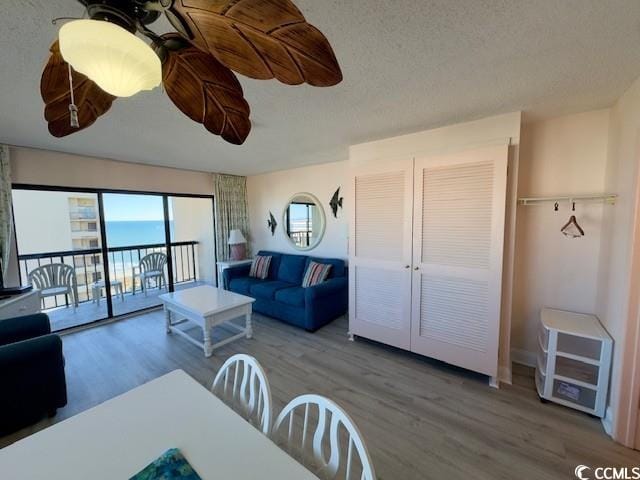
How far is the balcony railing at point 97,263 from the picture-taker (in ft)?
12.6

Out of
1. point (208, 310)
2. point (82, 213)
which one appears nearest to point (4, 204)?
point (82, 213)

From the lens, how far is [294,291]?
359 centimetres

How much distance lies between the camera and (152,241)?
5.00 meters

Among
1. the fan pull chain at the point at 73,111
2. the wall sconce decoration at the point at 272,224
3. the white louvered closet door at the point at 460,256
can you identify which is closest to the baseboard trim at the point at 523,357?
the white louvered closet door at the point at 460,256

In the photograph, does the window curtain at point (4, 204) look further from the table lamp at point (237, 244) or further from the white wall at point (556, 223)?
the white wall at point (556, 223)

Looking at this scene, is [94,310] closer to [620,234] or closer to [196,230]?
[196,230]

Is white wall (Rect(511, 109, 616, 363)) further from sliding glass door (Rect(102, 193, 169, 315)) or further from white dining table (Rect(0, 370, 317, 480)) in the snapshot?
sliding glass door (Rect(102, 193, 169, 315))

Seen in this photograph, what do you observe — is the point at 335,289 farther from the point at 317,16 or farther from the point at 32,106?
the point at 32,106

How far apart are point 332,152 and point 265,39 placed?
283cm

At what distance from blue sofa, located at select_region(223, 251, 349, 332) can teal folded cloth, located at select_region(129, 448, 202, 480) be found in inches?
96.9

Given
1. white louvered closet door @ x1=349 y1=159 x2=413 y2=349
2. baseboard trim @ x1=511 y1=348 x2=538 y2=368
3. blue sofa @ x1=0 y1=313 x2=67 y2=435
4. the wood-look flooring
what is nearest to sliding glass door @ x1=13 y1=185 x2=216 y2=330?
the wood-look flooring

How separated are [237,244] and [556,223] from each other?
4.60 meters

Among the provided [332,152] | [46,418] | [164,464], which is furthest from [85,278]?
[164,464]

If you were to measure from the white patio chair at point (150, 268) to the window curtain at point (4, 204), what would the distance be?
1.84 meters
